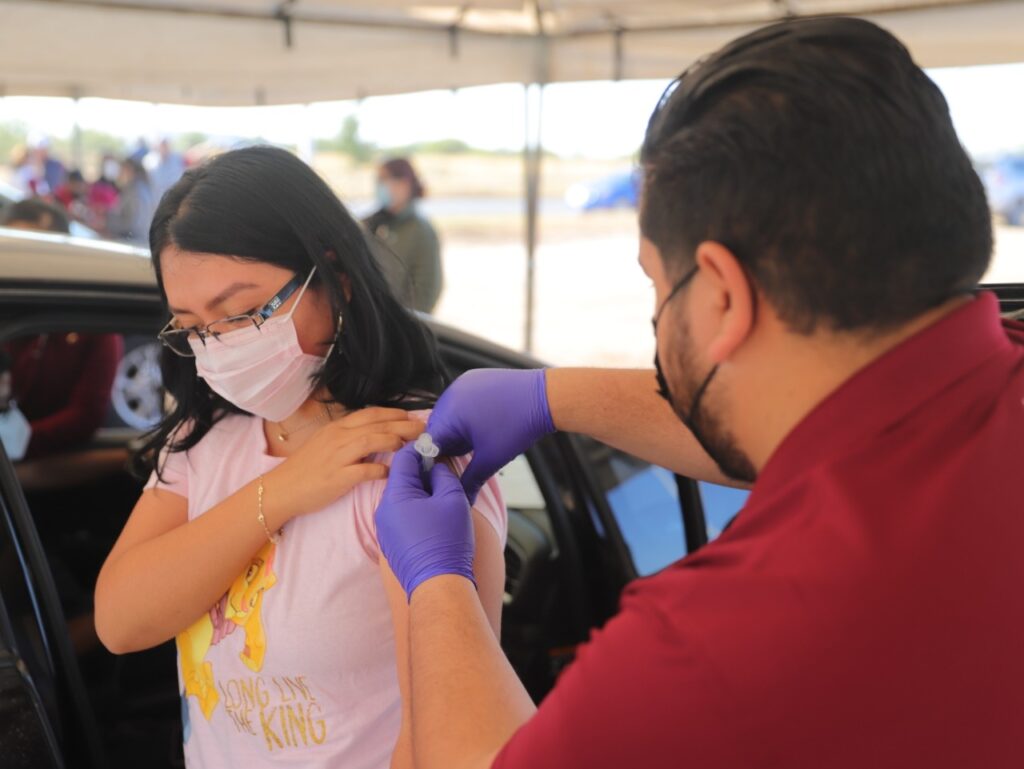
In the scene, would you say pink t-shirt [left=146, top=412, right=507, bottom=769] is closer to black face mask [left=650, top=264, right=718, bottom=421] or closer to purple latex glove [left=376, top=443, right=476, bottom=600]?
purple latex glove [left=376, top=443, right=476, bottom=600]

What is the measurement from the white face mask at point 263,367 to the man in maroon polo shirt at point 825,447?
0.68 m

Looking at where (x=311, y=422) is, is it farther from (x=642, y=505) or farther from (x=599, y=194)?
(x=599, y=194)

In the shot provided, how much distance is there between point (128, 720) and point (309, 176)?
132 centimetres

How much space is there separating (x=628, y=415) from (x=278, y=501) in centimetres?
52

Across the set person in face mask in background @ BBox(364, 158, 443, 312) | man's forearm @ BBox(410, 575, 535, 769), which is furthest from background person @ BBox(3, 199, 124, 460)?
person in face mask in background @ BBox(364, 158, 443, 312)

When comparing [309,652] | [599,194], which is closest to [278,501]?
[309,652]

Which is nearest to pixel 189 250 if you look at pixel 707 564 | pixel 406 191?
pixel 707 564

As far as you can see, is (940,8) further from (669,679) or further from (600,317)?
(600,317)

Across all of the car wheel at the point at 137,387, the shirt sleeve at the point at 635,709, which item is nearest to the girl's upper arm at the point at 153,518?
the shirt sleeve at the point at 635,709

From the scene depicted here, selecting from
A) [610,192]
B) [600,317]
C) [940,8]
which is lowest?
[600,317]

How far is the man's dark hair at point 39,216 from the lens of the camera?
171 inches

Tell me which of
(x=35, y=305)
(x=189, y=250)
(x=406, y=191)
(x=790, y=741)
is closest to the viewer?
(x=790, y=741)

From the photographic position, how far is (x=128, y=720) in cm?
209

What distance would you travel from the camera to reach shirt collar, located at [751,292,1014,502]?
2.62ft
